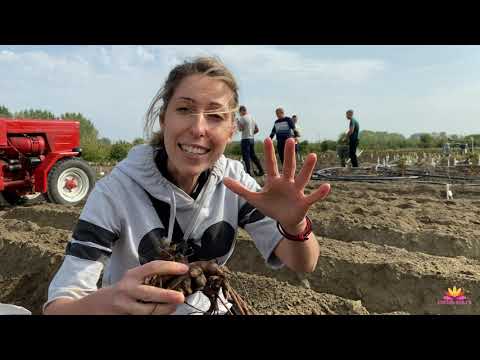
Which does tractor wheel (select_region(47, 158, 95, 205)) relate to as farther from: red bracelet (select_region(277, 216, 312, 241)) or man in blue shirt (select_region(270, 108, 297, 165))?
red bracelet (select_region(277, 216, 312, 241))

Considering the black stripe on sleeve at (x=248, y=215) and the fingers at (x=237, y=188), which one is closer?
the fingers at (x=237, y=188)

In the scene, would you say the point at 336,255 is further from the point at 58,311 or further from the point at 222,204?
the point at 58,311

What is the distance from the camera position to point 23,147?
6.09 metres

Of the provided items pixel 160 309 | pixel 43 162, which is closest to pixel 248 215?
pixel 160 309

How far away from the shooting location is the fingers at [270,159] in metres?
Result: 1.05

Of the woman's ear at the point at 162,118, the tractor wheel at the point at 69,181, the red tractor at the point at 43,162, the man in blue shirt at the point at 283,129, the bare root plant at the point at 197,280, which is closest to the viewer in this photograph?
the bare root plant at the point at 197,280

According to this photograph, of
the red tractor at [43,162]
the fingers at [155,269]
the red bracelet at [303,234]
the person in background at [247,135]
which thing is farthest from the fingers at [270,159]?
the person in background at [247,135]

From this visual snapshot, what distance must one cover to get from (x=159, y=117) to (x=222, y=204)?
43cm

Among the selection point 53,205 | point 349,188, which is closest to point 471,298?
point 349,188

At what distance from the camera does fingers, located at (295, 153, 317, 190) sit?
41.0 inches

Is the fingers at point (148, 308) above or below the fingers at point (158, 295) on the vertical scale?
below

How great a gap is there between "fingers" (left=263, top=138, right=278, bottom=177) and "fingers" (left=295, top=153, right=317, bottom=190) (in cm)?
7
